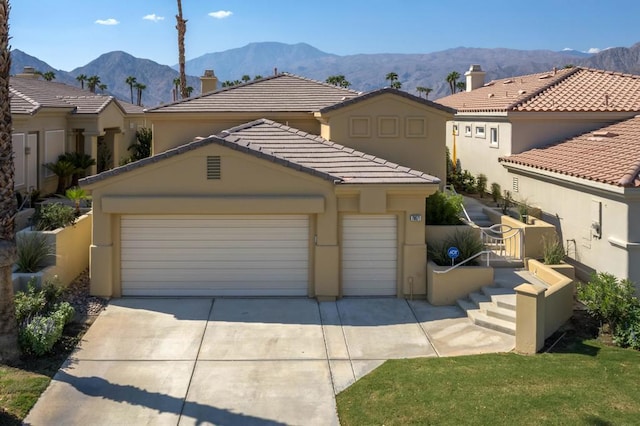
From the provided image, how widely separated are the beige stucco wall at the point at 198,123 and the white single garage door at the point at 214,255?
647cm

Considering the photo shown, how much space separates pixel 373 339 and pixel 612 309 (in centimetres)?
472

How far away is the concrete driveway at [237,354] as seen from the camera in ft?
30.9

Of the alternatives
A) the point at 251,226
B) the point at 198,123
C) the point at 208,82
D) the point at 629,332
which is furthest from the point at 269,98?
the point at 629,332

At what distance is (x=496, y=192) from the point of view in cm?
2325

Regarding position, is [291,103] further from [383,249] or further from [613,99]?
[613,99]

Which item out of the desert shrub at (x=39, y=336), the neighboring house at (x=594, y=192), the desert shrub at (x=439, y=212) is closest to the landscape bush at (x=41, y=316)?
the desert shrub at (x=39, y=336)

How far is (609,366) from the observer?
34.9ft

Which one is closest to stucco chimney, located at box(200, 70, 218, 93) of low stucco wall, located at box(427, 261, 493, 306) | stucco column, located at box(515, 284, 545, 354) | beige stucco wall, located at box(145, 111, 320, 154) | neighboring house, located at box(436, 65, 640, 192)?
beige stucco wall, located at box(145, 111, 320, 154)

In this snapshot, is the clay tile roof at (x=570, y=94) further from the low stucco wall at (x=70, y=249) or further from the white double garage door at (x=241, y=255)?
the low stucco wall at (x=70, y=249)

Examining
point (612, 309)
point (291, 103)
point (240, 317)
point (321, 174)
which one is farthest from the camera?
point (291, 103)

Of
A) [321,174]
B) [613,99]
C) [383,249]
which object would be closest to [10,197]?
[321,174]

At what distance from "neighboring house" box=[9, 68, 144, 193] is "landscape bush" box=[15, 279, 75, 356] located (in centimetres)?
702

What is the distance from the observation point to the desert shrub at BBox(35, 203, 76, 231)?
16.0 meters

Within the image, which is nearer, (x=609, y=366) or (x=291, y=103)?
(x=609, y=366)
